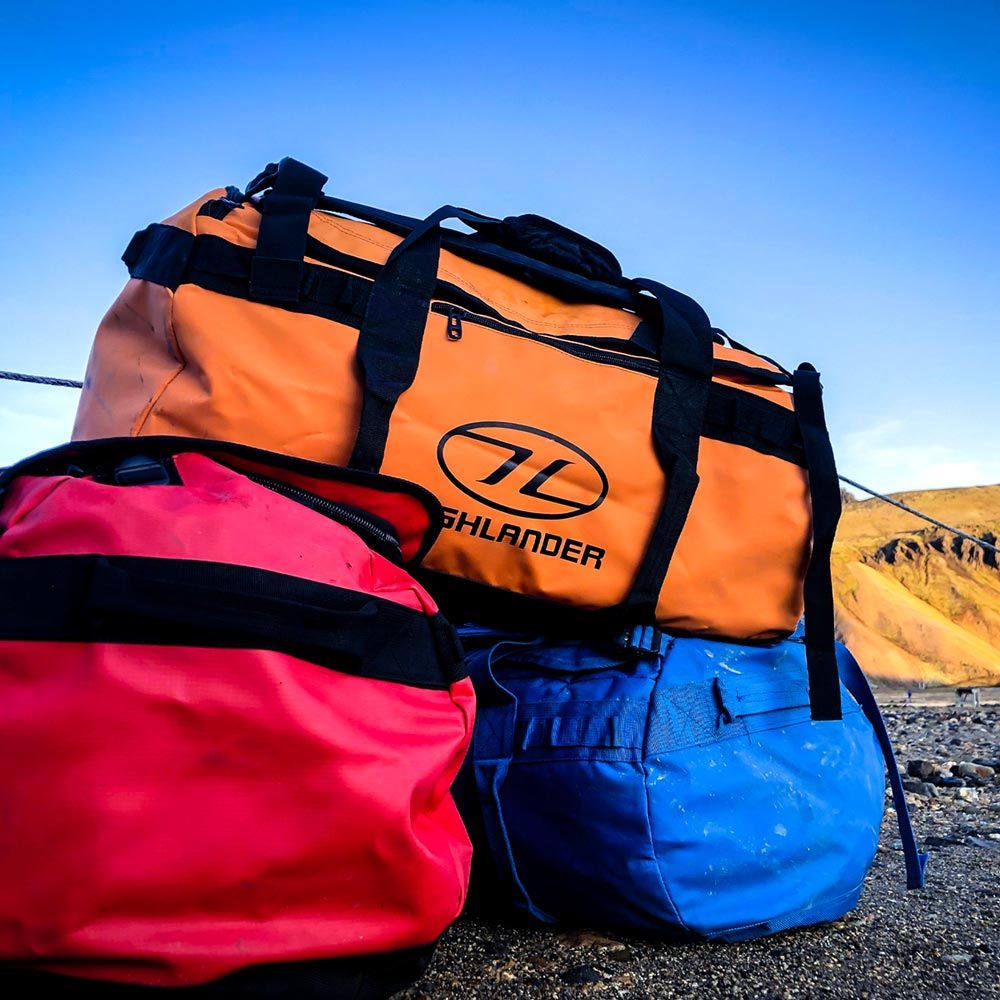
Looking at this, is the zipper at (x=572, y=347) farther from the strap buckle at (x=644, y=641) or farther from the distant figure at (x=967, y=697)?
the distant figure at (x=967, y=697)

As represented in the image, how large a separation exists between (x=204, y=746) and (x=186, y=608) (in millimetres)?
192

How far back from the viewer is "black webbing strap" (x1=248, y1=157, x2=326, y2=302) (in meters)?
1.83

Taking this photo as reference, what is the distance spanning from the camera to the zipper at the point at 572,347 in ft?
6.41

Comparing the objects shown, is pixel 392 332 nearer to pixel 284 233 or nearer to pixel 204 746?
pixel 284 233

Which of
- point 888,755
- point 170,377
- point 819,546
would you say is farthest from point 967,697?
point 170,377

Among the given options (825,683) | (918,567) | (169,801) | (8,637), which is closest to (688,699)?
(825,683)

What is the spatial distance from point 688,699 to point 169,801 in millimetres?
1146

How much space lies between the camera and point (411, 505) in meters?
1.69

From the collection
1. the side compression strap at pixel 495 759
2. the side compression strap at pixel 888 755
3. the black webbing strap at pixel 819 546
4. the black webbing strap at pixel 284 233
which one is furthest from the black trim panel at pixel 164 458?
the side compression strap at pixel 888 755

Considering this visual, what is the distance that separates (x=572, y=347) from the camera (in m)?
2.06

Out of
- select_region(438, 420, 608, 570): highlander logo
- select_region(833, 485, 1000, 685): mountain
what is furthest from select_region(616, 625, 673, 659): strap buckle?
select_region(833, 485, 1000, 685): mountain

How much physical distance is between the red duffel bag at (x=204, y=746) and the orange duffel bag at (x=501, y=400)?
38cm

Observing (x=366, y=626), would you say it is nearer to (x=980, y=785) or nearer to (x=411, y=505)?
(x=411, y=505)

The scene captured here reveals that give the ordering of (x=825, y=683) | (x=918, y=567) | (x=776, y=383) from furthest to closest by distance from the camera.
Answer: (x=918, y=567), (x=776, y=383), (x=825, y=683)
